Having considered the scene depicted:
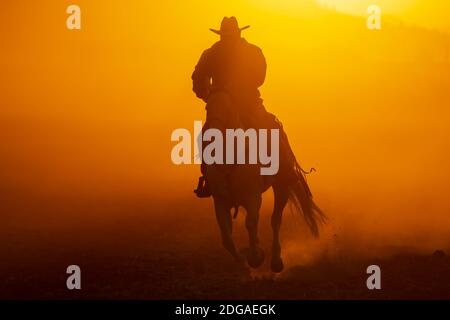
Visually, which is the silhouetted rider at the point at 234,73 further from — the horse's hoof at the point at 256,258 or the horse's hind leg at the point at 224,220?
the horse's hoof at the point at 256,258

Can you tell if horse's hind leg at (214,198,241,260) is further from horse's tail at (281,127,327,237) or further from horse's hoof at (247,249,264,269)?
horse's tail at (281,127,327,237)

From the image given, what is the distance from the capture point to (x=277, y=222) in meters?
11.0

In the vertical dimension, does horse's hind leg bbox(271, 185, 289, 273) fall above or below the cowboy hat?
below

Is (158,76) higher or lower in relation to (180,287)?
higher

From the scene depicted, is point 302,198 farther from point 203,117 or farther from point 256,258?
point 203,117

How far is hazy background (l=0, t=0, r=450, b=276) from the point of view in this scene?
1617 centimetres

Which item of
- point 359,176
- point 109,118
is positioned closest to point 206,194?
point 359,176

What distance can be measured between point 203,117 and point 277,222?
31.8 m

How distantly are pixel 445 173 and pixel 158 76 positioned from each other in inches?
2013

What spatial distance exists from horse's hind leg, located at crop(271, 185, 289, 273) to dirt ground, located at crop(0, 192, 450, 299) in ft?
0.90

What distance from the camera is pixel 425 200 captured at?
19.0m

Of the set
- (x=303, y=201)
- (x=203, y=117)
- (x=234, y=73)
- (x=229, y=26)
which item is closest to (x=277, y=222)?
(x=303, y=201)

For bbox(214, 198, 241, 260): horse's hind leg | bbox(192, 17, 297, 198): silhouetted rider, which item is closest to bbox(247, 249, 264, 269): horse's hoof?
bbox(214, 198, 241, 260): horse's hind leg

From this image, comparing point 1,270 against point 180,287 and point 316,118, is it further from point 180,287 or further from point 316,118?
point 316,118
